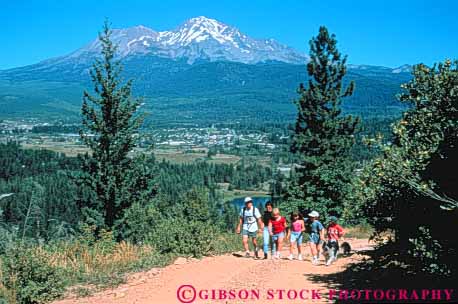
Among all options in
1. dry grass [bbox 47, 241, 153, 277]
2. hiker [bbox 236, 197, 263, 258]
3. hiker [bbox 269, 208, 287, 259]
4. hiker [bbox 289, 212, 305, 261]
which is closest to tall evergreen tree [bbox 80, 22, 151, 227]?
dry grass [bbox 47, 241, 153, 277]

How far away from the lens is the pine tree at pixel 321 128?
24.9 metres

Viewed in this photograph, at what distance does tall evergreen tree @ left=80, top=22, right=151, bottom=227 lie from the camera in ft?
61.2

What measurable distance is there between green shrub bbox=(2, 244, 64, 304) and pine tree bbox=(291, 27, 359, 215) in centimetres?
1643

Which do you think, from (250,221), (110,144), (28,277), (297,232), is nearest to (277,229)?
(297,232)

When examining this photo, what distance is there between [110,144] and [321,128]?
11.6 meters

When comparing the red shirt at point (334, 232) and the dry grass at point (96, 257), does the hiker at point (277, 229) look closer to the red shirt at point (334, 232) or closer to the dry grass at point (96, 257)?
the red shirt at point (334, 232)

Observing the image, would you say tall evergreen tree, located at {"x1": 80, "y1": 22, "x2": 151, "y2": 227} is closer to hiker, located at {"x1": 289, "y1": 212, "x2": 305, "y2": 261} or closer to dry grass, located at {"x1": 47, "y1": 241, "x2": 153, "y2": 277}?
dry grass, located at {"x1": 47, "y1": 241, "x2": 153, "y2": 277}

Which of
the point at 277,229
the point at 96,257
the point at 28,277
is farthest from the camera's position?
the point at 277,229

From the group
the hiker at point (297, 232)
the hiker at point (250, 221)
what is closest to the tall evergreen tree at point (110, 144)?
the hiker at point (250, 221)

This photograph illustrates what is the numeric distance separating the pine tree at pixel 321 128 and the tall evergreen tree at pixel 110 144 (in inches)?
367

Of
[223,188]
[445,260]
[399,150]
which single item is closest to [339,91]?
[399,150]

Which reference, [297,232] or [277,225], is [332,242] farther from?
[277,225]

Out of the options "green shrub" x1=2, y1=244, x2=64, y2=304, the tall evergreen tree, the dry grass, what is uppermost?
the tall evergreen tree

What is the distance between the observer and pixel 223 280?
33.8ft
